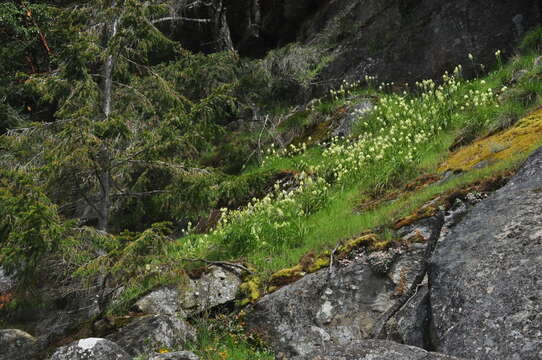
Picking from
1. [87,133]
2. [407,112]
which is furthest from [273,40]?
[87,133]

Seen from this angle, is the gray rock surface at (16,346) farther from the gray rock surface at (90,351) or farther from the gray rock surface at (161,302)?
the gray rock surface at (90,351)

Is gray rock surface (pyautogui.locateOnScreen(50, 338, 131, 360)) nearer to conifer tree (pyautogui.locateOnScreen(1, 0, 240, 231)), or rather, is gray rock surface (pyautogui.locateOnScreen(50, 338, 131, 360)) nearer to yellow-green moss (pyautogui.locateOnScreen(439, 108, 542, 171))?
conifer tree (pyautogui.locateOnScreen(1, 0, 240, 231))

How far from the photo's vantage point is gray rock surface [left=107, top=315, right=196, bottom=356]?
6395mm

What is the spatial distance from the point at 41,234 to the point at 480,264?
5.14m

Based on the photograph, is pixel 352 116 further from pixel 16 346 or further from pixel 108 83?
pixel 16 346

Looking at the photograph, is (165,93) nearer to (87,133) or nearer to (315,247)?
(87,133)

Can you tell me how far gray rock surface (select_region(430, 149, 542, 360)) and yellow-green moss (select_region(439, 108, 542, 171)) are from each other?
1.94 metres

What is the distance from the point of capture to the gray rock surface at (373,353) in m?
3.68

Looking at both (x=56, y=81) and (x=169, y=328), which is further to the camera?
(x=56, y=81)

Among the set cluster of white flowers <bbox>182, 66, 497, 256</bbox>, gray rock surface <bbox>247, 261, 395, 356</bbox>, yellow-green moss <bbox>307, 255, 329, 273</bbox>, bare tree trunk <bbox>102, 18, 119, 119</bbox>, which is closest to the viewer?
gray rock surface <bbox>247, 261, 395, 356</bbox>

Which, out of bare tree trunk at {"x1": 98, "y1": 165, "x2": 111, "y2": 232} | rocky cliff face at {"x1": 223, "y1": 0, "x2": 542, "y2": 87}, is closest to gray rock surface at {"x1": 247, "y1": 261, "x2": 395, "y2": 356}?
bare tree trunk at {"x1": 98, "y1": 165, "x2": 111, "y2": 232}

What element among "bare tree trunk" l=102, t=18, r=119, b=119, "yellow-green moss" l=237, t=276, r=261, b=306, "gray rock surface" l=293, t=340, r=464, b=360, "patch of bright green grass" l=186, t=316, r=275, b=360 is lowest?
"patch of bright green grass" l=186, t=316, r=275, b=360

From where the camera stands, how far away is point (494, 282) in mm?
4465

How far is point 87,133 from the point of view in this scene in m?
8.62
